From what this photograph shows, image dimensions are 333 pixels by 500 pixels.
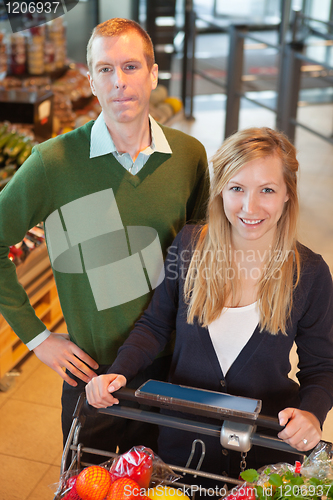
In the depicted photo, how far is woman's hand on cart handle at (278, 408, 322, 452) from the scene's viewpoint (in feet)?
3.84

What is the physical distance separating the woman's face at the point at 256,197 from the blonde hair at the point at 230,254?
2cm

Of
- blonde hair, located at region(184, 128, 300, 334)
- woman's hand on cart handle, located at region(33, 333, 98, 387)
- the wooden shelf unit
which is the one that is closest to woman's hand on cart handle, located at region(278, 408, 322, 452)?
blonde hair, located at region(184, 128, 300, 334)

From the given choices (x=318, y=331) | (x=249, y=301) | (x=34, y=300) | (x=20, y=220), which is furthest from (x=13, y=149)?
(x=318, y=331)

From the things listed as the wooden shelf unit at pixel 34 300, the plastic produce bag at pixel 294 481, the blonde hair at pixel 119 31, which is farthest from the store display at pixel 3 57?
the plastic produce bag at pixel 294 481

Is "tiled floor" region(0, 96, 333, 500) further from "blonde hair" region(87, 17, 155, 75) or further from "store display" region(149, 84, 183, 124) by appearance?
"store display" region(149, 84, 183, 124)

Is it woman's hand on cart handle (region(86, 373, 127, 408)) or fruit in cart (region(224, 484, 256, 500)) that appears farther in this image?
woman's hand on cart handle (region(86, 373, 127, 408))

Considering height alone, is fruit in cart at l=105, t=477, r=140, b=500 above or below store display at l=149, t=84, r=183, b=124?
above

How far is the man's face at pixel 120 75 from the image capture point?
148 cm

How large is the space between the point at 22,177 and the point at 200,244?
528 millimetres

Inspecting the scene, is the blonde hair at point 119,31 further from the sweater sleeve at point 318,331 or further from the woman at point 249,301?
the sweater sleeve at point 318,331

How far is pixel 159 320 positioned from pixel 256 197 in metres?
0.46

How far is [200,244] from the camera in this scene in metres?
1.50

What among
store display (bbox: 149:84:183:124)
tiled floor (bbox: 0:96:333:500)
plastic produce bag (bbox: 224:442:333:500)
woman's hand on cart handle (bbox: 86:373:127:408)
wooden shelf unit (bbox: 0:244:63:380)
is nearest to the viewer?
plastic produce bag (bbox: 224:442:333:500)

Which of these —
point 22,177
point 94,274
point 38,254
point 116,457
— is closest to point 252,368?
point 116,457
